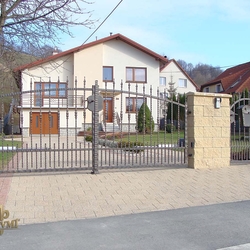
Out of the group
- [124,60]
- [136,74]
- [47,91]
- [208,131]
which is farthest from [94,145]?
[136,74]

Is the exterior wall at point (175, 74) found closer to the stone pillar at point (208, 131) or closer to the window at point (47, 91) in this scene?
the window at point (47, 91)

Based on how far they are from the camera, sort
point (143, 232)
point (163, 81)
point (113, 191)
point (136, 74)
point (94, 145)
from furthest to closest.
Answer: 1. point (163, 81)
2. point (136, 74)
3. point (94, 145)
4. point (113, 191)
5. point (143, 232)

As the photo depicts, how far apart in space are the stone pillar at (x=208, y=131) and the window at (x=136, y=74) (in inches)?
803

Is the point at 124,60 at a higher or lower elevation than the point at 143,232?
higher

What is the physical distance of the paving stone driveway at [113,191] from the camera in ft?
19.0

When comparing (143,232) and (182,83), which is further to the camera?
(182,83)

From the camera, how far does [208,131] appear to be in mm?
9578

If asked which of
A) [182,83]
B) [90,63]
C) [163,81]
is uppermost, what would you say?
[163,81]

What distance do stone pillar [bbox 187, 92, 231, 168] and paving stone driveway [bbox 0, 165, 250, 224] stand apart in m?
0.44

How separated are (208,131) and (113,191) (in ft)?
12.8

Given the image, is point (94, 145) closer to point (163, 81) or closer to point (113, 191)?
point (113, 191)

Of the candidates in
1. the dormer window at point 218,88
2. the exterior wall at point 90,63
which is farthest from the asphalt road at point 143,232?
the dormer window at point 218,88

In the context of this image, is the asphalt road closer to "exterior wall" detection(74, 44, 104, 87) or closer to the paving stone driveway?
the paving stone driveway

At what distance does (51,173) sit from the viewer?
872 centimetres
